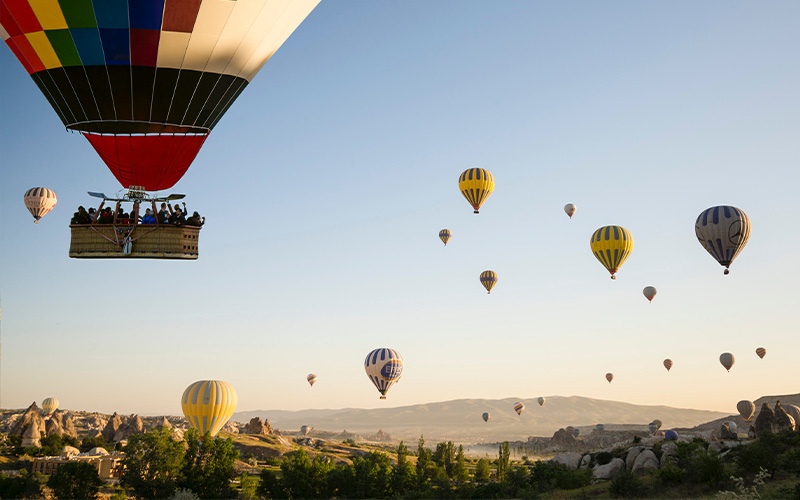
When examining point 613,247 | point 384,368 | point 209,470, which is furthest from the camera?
point 384,368

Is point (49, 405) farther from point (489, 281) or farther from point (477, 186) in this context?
point (477, 186)

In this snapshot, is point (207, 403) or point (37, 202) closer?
point (207, 403)

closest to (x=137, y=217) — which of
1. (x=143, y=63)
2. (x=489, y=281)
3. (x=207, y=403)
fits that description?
(x=143, y=63)

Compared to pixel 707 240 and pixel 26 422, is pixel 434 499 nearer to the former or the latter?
pixel 707 240

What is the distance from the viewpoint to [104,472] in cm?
5403

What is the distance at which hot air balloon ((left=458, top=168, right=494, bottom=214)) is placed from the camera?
60.2 m

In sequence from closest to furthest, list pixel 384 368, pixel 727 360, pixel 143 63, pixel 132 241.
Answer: pixel 132 241 < pixel 143 63 < pixel 384 368 < pixel 727 360

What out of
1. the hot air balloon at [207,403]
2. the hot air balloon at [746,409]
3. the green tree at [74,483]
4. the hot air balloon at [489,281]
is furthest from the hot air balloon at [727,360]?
the green tree at [74,483]

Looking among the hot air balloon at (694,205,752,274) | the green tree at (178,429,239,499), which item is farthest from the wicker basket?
the hot air balloon at (694,205,752,274)

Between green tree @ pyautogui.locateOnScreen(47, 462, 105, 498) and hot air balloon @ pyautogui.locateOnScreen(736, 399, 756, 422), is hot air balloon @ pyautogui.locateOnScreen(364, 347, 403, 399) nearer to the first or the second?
green tree @ pyautogui.locateOnScreen(47, 462, 105, 498)

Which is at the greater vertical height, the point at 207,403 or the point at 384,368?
the point at 384,368

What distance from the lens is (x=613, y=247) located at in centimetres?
5512

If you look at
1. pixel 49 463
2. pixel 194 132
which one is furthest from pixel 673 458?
pixel 49 463

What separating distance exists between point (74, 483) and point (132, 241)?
31.5 meters
